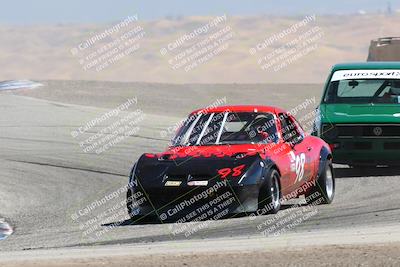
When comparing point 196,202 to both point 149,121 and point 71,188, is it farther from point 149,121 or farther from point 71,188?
point 149,121

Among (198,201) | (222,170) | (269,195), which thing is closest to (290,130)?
(269,195)

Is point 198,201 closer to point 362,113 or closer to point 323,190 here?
point 323,190

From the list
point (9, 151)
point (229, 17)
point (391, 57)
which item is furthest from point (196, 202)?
point (229, 17)

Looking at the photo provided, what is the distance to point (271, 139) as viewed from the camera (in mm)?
12766

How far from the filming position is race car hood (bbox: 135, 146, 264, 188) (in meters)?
11.8

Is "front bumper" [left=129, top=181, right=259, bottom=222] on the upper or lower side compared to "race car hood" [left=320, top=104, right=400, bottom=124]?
upper

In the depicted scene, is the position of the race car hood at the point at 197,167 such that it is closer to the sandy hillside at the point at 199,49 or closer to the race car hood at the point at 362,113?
the race car hood at the point at 362,113

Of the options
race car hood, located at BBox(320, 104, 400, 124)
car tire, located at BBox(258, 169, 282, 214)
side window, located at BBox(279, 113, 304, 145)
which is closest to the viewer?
car tire, located at BBox(258, 169, 282, 214)

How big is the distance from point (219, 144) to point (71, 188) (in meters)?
4.27

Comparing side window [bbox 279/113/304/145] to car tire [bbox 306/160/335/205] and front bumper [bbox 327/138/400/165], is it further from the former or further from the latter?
front bumper [bbox 327/138/400/165]

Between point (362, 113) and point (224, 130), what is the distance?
408 cm

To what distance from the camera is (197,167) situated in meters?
11.9

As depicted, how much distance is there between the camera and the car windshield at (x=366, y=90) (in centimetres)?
1680

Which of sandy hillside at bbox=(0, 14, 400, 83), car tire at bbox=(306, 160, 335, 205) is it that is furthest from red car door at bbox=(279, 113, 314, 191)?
sandy hillside at bbox=(0, 14, 400, 83)
